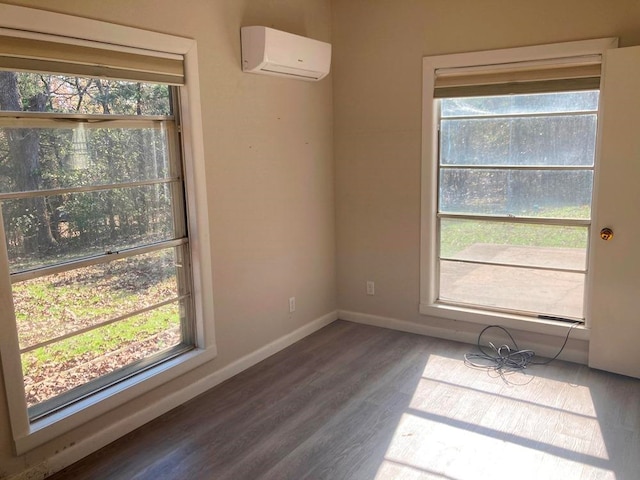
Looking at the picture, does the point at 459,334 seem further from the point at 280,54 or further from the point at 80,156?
the point at 80,156

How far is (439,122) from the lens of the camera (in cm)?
393

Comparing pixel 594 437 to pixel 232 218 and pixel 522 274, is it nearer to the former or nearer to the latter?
pixel 522 274

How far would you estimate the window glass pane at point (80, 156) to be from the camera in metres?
2.39

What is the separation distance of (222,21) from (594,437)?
308 centimetres

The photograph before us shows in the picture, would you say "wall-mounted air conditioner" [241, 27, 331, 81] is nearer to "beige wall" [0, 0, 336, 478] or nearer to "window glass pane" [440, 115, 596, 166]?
"beige wall" [0, 0, 336, 478]

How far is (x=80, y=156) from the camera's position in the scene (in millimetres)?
2648

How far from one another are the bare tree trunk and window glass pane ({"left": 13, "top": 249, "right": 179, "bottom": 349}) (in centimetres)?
20

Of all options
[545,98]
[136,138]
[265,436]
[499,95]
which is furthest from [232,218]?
[545,98]

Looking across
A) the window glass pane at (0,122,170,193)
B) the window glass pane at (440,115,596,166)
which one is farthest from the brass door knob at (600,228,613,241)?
the window glass pane at (0,122,170,193)

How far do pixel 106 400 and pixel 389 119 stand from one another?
2723mm

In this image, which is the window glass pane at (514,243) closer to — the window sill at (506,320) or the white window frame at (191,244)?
the window sill at (506,320)

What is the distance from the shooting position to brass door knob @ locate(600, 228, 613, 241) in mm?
3314

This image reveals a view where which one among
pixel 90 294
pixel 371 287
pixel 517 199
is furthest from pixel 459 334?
pixel 90 294

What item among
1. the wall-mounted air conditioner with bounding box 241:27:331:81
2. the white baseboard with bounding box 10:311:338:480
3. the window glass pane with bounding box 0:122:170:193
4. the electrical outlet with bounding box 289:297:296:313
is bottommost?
the white baseboard with bounding box 10:311:338:480
